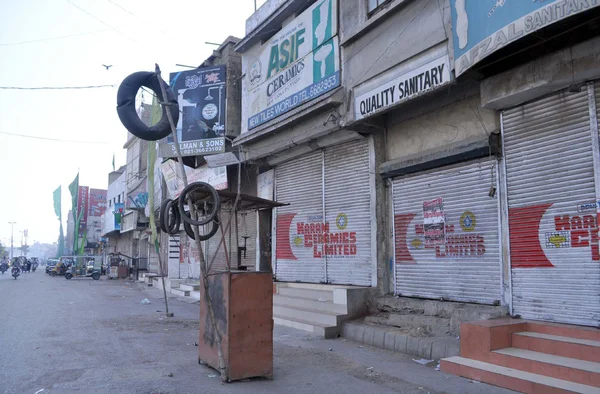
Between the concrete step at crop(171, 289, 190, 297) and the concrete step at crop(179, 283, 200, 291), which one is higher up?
the concrete step at crop(179, 283, 200, 291)

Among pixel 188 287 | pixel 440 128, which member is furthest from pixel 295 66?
pixel 188 287

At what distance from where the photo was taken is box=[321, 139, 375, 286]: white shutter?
11.4m

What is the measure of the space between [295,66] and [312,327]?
7508mm

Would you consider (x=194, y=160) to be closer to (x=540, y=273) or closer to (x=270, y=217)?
(x=270, y=217)

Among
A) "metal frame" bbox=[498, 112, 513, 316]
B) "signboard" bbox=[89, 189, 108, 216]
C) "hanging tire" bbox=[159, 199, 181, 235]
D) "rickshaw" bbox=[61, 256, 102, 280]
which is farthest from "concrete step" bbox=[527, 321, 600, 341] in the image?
"signboard" bbox=[89, 189, 108, 216]

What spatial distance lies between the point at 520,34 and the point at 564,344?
14.1 ft

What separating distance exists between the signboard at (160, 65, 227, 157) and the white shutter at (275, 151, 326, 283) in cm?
424

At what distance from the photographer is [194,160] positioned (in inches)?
816

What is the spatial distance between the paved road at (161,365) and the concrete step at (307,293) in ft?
4.46

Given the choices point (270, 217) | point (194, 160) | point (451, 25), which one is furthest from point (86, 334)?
point (194, 160)

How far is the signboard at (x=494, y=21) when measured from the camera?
5.80 meters

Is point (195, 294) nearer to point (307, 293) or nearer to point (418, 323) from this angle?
point (307, 293)

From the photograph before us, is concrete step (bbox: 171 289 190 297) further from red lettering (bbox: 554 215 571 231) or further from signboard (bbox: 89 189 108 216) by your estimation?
signboard (bbox: 89 189 108 216)

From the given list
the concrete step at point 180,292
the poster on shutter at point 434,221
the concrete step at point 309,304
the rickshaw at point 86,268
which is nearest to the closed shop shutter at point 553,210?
the poster on shutter at point 434,221
